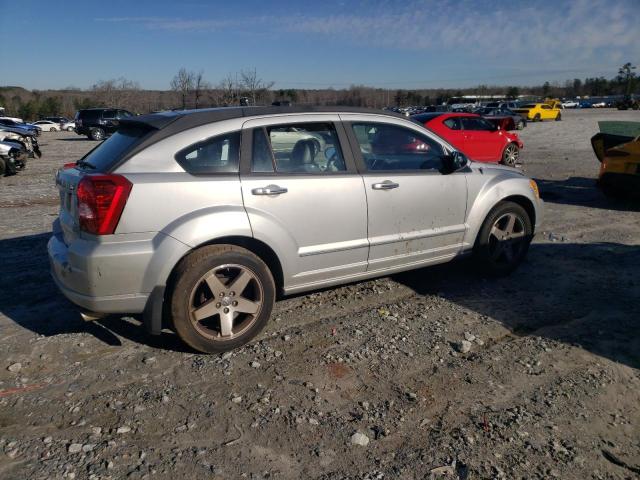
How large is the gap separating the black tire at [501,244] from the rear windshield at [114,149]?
3.37 metres

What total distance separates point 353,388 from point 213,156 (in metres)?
1.93

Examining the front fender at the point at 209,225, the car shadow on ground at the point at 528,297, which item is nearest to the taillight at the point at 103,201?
the front fender at the point at 209,225

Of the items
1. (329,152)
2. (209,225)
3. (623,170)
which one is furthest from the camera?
(623,170)

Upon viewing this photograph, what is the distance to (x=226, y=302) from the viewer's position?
3746mm

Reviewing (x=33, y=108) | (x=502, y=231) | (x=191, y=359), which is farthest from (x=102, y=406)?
(x=33, y=108)

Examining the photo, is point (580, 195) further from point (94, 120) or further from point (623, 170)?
point (94, 120)

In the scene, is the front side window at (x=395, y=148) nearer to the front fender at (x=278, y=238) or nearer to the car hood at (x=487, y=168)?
the car hood at (x=487, y=168)

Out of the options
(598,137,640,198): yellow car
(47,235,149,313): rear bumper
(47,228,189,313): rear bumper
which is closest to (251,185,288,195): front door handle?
(47,228,189,313): rear bumper

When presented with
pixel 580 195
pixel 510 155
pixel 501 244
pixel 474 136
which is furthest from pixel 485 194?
pixel 510 155

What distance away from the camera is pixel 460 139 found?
14055 mm

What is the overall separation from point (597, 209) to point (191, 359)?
7823mm

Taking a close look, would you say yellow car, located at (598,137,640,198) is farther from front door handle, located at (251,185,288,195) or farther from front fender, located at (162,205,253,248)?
front fender, located at (162,205,253,248)

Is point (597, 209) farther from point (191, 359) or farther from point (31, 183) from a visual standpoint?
point (31, 183)

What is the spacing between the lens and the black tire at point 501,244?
5.17 meters
